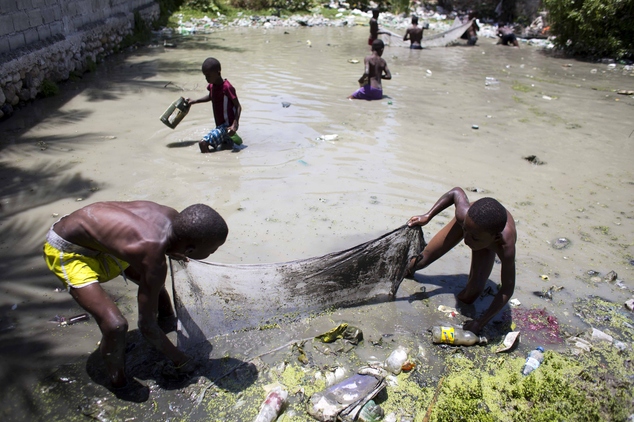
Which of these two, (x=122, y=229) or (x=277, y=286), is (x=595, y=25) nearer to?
(x=277, y=286)

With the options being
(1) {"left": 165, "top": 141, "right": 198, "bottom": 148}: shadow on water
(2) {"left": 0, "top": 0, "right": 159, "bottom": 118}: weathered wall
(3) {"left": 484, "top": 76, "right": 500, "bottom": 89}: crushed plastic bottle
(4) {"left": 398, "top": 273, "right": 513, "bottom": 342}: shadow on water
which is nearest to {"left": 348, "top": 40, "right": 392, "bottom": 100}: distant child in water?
(3) {"left": 484, "top": 76, "right": 500, "bottom": 89}: crushed plastic bottle

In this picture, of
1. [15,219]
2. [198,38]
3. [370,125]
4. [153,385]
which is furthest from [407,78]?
[153,385]

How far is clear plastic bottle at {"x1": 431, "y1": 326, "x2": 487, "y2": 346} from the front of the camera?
2916 millimetres

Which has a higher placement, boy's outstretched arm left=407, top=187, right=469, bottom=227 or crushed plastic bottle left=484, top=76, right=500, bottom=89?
boy's outstretched arm left=407, top=187, right=469, bottom=227

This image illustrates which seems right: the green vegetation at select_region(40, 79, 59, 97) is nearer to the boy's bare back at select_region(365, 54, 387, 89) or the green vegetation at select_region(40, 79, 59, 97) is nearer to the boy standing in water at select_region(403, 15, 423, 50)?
the boy's bare back at select_region(365, 54, 387, 89)

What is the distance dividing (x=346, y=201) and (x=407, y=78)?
6.15 metres

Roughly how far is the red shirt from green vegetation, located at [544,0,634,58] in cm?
1026

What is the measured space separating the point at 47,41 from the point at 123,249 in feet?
23.4

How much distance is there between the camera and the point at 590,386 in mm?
2561

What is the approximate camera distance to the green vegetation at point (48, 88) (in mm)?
7430

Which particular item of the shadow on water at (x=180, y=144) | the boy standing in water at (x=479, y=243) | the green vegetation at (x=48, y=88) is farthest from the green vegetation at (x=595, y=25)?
the green vegetation at (x=48, y=88)

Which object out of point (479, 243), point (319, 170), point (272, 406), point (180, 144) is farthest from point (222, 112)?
point (272, 406)

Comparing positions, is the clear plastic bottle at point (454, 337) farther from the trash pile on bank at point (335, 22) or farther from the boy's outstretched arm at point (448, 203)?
the trash pile on bank at point (335, 22)

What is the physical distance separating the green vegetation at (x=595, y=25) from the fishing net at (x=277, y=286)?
1143cm
